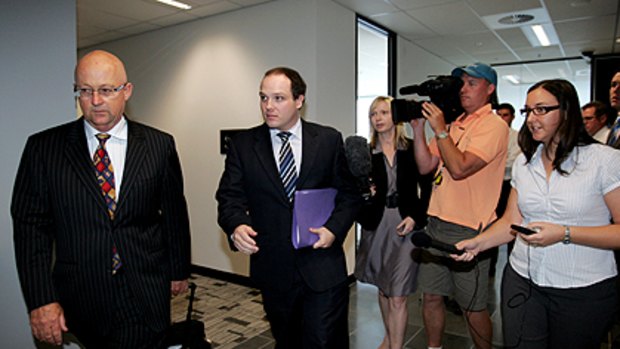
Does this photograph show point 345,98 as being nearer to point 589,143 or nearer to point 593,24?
point 589,143

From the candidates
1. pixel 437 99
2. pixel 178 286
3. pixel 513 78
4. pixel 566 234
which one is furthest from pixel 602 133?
pixel 513 78

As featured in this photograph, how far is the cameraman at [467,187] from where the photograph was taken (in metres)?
2.36

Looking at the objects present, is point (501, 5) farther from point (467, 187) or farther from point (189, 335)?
point (189, 335)

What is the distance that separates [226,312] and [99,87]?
277 cm

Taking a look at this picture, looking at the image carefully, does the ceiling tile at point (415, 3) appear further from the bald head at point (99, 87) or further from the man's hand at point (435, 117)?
the bald head at point (99, 87)

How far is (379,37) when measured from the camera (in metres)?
5.79

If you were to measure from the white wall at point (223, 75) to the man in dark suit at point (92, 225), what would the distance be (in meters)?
2.64

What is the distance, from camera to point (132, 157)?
6.06 ft

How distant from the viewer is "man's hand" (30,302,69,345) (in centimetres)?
171

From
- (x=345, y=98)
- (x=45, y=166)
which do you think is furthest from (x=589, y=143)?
(x=345, y=98)

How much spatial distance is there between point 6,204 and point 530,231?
8.31 ft

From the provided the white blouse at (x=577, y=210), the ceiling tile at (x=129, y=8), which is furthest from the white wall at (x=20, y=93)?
the white blouse at (x=577, y=210)

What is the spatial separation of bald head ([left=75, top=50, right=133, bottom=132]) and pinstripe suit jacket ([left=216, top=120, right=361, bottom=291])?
57 centimetres

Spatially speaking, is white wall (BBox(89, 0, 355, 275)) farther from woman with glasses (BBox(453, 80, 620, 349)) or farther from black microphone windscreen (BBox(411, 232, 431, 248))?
woman with glasses (BBox(453, 80, 620, 349))
